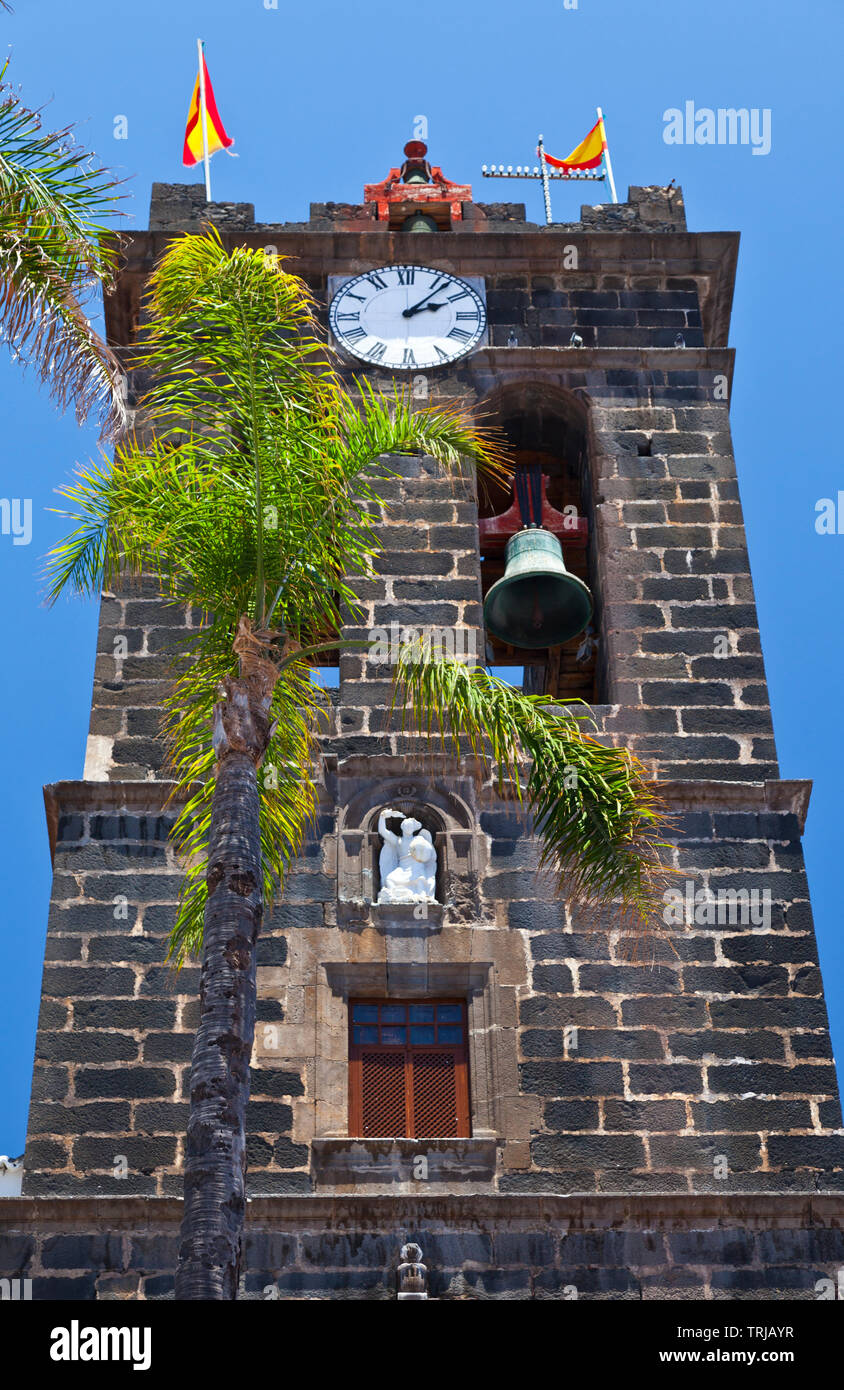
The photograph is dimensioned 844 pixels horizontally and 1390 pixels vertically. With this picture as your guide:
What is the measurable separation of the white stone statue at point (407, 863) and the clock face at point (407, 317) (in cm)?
557

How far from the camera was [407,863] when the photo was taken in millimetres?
18969

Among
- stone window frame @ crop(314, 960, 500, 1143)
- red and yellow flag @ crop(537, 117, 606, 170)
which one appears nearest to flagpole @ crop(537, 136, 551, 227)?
red and yellow flag @ crop(537, 117, 606, 170)

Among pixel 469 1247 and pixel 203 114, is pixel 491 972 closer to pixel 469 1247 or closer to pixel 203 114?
pixel 469 1247

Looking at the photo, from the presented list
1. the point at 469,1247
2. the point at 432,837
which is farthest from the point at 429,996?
the point at 469,1247

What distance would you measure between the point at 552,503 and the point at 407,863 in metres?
5.60

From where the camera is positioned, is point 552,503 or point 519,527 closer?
point 519,527

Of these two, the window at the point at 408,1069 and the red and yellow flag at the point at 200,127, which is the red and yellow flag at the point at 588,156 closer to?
the red and yellow flag at the point at 200,127

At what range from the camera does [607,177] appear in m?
26.9

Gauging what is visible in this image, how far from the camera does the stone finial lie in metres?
16.2

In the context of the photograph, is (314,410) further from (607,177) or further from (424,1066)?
(607,177)

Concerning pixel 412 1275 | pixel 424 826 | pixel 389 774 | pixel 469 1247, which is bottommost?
pixel 412 1275

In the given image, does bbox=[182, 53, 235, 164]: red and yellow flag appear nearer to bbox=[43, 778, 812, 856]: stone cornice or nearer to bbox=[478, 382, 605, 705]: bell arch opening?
bbox=[478, 382, 605, 705]: bell arch opening
